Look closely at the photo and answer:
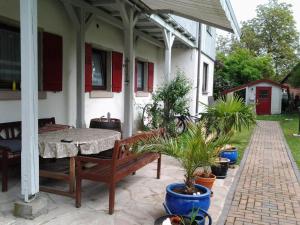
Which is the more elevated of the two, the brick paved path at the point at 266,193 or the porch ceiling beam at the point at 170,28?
the porch ceiling beam at the point at 170,28

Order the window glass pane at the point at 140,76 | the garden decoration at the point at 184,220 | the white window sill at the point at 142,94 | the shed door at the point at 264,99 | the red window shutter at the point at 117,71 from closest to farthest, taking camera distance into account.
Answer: the garden decoration at the point at 184,220 → the red window shutter at the point at 117,71 → the white window sill at the point at 142,94 → the window glass pane at the point at 140,76 → the shed door at the point at 264,99

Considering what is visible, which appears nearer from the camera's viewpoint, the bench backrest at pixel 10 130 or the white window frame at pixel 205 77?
the bench backrest at pixel 10 130

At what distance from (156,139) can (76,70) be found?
3.72 meters

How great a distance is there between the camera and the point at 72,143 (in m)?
4.24

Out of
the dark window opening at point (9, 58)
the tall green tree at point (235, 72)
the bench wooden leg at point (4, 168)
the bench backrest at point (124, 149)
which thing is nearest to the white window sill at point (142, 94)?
the dark window opening at point (9, 58)

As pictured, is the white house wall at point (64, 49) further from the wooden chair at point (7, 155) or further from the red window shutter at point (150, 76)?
the red window shutter at point (150, 76)

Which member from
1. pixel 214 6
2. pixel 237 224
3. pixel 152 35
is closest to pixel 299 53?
pixel 152 35

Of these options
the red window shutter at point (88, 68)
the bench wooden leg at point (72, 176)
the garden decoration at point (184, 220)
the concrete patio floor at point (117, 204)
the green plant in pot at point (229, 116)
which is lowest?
the concrete patio floor at point (117, 204)

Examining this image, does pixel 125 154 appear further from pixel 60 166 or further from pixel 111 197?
pixel 60 166

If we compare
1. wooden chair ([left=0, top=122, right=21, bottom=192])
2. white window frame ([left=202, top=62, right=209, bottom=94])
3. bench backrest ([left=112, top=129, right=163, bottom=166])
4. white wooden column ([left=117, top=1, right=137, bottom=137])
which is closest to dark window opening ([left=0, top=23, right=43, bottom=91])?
wooden chair ([left=0, top=122, right=21, bottom=192])

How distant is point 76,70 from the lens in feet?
23.6

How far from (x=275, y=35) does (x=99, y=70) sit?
34906 millimetres

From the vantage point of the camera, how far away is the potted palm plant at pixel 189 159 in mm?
3656

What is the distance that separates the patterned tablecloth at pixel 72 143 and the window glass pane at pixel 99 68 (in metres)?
3.75
